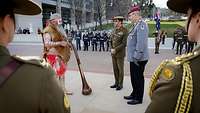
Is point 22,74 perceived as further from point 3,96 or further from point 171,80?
point 171,80

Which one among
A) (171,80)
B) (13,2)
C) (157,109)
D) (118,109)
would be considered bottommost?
(118,109)

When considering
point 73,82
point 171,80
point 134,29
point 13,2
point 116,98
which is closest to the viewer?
point 171,80

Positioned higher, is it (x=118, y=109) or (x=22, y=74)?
(x=22, y=74)

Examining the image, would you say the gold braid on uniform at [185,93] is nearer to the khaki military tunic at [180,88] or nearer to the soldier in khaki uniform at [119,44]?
the khaki military tunic at [180,88]

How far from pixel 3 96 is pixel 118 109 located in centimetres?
449

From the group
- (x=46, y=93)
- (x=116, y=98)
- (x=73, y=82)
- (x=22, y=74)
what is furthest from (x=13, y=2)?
(x=73, y=82)

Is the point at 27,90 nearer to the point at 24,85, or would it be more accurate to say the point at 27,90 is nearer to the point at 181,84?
the point at 24,85

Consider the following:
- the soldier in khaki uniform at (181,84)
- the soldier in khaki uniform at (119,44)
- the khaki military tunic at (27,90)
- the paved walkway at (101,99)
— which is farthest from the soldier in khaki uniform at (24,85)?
the soldier in khaki uniform at (119,44)

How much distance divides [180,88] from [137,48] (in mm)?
4320

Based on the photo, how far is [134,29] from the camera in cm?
583

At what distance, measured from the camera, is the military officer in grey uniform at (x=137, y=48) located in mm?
5770

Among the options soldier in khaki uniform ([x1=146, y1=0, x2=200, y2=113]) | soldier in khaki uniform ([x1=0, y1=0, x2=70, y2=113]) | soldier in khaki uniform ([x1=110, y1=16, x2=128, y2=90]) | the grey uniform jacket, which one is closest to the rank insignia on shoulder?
soldier in khaki uniform ([x1=146, y1=0, x2=200, y2=113])

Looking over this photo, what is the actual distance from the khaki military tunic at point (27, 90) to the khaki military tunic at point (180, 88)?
500mm

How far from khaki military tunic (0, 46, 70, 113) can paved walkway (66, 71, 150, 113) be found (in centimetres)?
428
